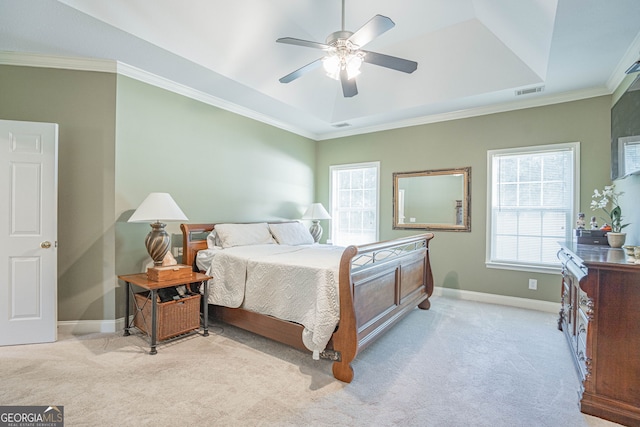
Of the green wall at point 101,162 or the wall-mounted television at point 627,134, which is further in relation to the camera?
the green wall at point 101,162

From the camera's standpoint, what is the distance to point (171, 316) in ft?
9.36

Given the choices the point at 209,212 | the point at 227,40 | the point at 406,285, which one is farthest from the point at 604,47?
the point at 209,212

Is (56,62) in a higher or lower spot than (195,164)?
higher

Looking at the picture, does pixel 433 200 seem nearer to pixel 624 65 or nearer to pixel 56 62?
pixel 624 65

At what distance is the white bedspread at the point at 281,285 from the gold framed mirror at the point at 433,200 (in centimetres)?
231

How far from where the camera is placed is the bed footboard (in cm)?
222

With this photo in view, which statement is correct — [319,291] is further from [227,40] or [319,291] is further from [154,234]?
[227,40]

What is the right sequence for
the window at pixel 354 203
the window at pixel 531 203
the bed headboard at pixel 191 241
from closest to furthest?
the bed headboard at pixel 191 241 < the window at pixel 531 203 < the window at pixel 354 203

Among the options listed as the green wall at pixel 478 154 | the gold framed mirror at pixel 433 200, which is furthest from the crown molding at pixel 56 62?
the gold framed mirror at pixel 433 200

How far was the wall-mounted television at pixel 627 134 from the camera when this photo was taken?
246 cm

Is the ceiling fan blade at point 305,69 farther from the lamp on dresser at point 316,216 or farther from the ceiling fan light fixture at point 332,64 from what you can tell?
the lamp on dresser at point 316,216

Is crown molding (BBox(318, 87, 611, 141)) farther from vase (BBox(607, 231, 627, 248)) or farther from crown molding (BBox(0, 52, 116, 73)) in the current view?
crown molding (BBox(0, 52, 116, 73))

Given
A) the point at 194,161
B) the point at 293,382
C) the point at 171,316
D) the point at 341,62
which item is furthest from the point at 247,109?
the point at 293,382

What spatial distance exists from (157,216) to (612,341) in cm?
360
